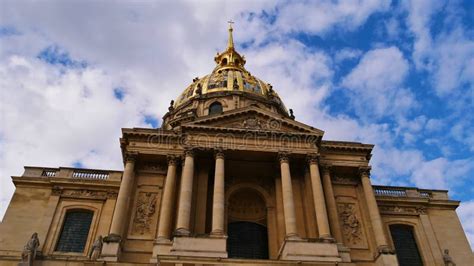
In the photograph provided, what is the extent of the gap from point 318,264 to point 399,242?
1142 centimetres

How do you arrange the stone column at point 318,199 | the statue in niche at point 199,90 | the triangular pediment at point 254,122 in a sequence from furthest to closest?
the statue in niche at point 199,90 → the triangular pediment at point 254,122 → the stone column at point 318,199

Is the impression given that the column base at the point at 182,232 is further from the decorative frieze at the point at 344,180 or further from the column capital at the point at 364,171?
the column capital at the point at 364,171

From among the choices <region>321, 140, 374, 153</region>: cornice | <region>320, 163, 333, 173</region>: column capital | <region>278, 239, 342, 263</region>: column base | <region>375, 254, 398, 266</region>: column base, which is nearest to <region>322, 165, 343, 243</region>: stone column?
<region>320, 163, 333, 173</region>: column capital

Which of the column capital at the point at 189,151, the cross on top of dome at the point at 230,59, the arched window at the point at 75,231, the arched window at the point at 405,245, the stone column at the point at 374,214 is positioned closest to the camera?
the stone column at the point at 374,214

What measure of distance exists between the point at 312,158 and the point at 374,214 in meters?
5.09

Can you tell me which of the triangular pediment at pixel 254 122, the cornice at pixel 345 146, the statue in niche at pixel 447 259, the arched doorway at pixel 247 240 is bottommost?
the statue in niche at pixel 447 259

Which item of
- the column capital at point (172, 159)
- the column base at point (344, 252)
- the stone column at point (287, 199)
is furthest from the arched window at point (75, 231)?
the column base at point (344, 252)

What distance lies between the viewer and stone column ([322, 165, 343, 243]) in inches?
1012

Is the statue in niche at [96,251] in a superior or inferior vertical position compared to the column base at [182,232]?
inferior

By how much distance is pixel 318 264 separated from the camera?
838 inches

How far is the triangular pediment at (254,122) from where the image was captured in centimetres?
2840

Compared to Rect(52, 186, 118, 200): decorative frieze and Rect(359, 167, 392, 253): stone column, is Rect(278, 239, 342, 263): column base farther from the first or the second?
Rect(52, 186, 118, 200): decorative frieze

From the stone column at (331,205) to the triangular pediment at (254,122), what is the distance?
8.89ft

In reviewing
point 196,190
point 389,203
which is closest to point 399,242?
point 389,203
